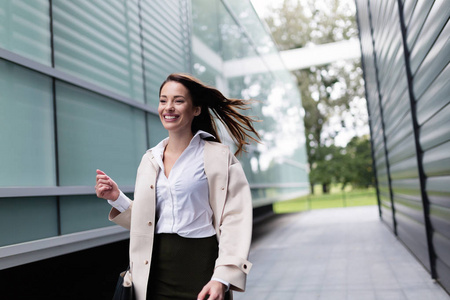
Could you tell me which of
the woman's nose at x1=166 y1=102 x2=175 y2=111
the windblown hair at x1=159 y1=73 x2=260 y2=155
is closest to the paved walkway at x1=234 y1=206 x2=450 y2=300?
the windblown hair at x1=159 y1=73 x2=260 y2=155

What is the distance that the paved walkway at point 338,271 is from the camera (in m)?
4.98

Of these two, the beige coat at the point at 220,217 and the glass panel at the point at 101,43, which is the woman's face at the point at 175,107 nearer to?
the beige coat at the point at 220,217

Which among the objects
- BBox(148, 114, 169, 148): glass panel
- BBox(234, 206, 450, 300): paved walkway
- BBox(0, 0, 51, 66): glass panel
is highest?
BBox(0, 0, 51, 66): glass panel

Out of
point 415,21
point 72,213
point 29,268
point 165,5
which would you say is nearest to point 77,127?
point 72,213

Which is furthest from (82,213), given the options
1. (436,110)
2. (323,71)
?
(323,71)

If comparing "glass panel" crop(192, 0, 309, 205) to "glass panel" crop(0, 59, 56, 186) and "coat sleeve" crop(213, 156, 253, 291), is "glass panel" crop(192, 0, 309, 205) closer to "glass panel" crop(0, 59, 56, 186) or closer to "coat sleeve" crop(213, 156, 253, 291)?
"glass panel" crop(0, 59, 56, 186)

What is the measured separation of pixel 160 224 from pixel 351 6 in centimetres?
3239

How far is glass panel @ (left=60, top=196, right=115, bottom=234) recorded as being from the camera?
377cm

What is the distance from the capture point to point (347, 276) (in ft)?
19.1

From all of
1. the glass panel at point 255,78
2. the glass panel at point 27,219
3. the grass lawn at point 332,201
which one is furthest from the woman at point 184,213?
the grass lawn at point 332,201

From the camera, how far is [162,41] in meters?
6.12

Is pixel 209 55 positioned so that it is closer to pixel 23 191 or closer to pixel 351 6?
pixel 23 191

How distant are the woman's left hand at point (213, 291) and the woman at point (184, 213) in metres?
0.02

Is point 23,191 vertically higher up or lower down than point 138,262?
higher up
